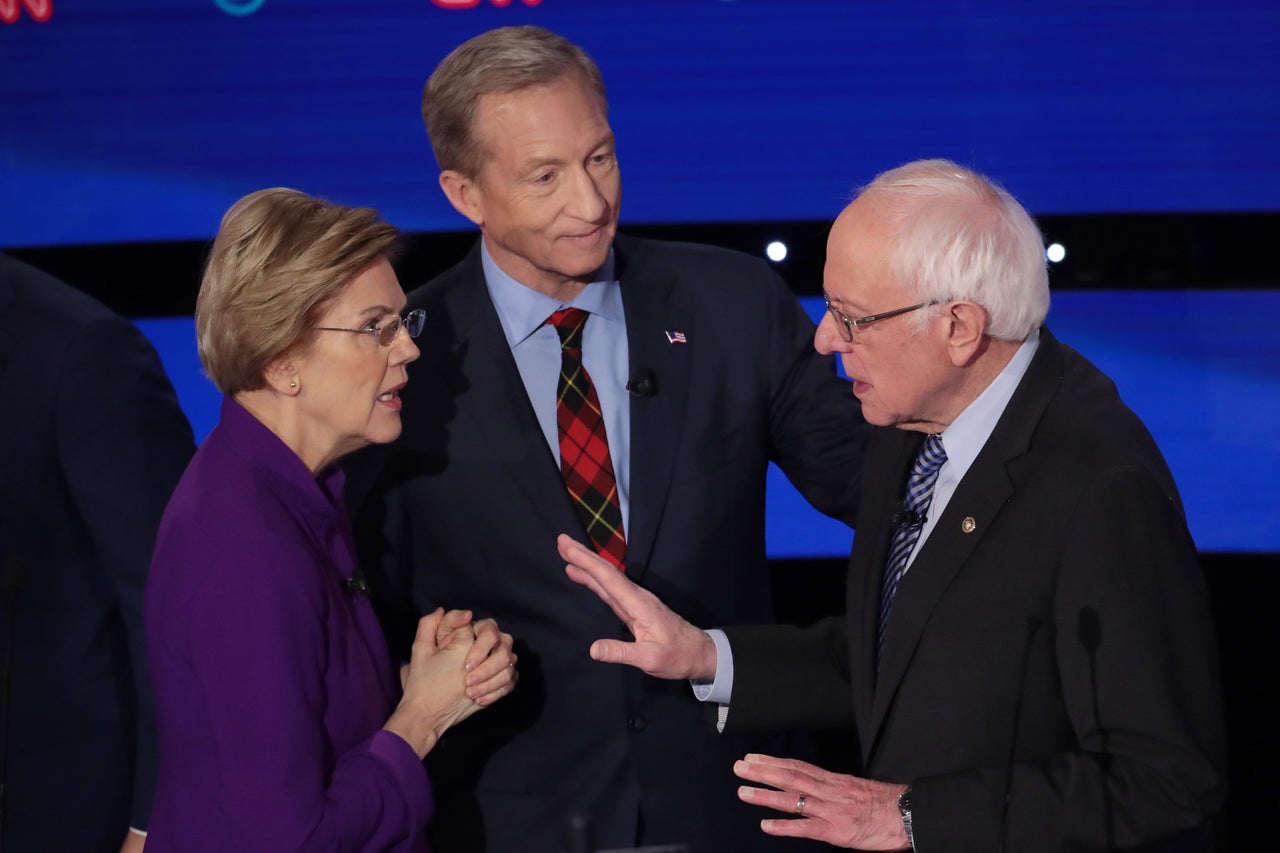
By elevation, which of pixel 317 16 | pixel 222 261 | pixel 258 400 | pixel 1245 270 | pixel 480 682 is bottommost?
pixel 480 682

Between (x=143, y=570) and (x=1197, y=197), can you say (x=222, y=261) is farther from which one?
(x=1197, y=197)

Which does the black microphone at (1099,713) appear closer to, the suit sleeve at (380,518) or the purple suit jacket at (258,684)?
the purple suit jacket at (258,684)

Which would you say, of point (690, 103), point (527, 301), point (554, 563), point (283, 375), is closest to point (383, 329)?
point (283, 375)

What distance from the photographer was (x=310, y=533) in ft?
7.13

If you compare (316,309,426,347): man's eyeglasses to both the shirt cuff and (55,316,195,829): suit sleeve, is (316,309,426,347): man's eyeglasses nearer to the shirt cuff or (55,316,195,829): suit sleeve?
(55,316,195,829): suit sleeve

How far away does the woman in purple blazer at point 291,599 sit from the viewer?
76.6 inches

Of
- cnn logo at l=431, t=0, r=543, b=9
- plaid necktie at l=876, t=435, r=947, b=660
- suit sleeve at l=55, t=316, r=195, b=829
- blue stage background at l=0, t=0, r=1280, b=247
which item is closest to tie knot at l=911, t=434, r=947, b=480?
plaid necktie at l=876, t=435, r=947, b=660

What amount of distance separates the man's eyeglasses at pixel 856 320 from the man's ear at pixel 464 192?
0.80 m

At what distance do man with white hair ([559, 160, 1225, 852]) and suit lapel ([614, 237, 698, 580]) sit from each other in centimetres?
29

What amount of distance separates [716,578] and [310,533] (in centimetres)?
80

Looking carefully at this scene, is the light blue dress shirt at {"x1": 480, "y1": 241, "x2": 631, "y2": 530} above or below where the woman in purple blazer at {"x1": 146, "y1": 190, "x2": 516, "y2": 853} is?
above

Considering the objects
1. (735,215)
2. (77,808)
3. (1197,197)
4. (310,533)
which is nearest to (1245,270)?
(1197,197)

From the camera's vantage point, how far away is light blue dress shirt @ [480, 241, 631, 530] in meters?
2.64

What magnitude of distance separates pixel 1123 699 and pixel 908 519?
46cm
